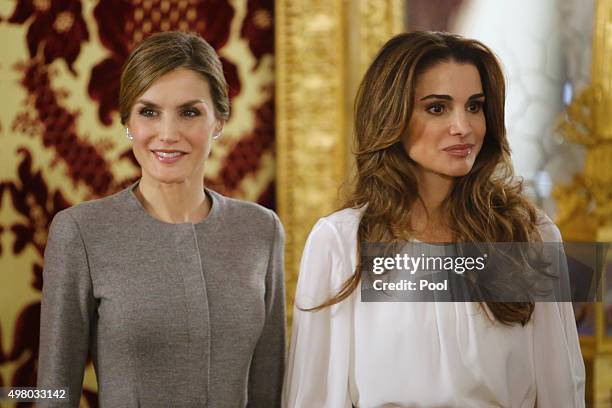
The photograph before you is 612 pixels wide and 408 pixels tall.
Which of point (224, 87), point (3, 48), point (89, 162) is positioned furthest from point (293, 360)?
point (3, 48)

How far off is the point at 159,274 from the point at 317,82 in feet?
2.12

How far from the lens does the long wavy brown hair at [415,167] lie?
3.17 feet

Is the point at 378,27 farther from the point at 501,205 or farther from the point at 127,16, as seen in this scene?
the point at 501,205

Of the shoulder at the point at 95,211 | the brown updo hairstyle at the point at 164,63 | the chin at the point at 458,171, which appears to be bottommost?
the shoulder at the point at 95,211

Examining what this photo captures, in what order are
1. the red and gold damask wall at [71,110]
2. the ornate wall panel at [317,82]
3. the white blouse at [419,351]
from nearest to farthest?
the white blouse at [419,351], the red and gold damask wall at [71,110], the ornate wall panel at [317,82]

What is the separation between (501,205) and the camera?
1.02 m

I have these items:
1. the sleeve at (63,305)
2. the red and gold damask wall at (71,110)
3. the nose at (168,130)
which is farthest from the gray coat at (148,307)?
the red and gold damask wall at (71,110)

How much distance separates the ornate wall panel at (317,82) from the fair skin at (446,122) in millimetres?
566

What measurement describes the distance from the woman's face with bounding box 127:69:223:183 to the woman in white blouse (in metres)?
0.19

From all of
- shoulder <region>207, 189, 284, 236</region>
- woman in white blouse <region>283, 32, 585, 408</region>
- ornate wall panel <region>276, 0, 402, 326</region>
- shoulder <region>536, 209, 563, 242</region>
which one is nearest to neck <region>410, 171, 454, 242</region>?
woman in white blouse <region>283, 32, 585, 408</region>

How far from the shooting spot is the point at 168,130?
993 mm

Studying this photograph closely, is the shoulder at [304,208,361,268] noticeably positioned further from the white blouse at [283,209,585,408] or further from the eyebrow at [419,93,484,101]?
the eyebrow at [419,93,484,101]

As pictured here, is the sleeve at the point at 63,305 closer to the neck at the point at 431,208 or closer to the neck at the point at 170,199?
the neck at the point at 170,199

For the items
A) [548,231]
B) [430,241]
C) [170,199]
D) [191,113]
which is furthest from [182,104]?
[548,231]
